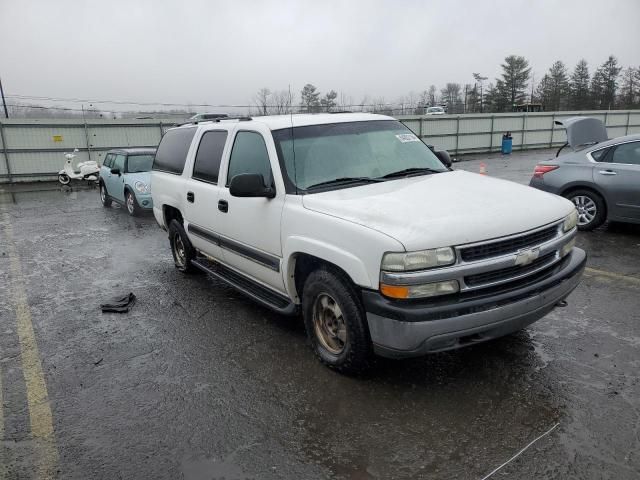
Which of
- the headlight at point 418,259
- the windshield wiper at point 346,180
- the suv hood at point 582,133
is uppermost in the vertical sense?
the suv hood at point 582,133

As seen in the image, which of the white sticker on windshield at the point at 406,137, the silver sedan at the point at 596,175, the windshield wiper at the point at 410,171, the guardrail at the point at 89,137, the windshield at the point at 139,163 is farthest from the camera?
the guardrail at the point at 89,137

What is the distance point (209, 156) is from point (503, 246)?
130 inches

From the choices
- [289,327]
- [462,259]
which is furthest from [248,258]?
[462,259]

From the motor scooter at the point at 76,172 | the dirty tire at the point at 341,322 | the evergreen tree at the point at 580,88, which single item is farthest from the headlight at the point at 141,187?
the evergreen tree at the point at 580,88

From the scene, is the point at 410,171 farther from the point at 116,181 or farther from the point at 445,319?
the point at 116,181

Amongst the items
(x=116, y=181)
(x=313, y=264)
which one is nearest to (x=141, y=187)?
(x=116, y=181)

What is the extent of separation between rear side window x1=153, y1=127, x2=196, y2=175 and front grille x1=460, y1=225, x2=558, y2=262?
3.87 m

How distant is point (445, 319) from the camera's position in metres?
2.97

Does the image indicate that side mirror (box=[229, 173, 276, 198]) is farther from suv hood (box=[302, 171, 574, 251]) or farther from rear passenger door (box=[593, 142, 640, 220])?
rear passenger door (box=[593, 142, 640, 220])

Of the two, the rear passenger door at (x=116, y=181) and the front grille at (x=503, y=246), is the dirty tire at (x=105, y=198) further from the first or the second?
the front grille at (x=503, y=246)

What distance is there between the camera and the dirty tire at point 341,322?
3316mm

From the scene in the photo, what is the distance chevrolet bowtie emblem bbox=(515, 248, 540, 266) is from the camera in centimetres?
317

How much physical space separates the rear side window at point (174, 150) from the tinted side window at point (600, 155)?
615 centimetres

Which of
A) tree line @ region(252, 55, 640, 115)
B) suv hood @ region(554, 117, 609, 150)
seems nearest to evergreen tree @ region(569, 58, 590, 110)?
tree line @ region(252, 55, 640, 115)
